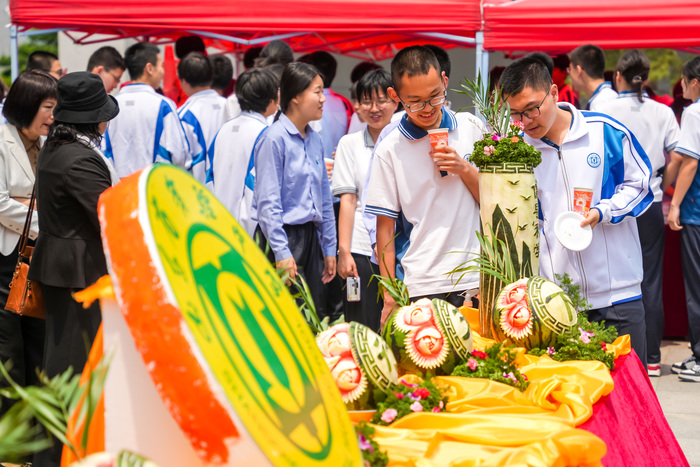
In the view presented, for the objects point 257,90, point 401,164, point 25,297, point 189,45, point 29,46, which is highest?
point 29,46

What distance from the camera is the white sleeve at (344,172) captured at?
4.65 m

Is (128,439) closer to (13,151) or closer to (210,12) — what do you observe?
(13,151)

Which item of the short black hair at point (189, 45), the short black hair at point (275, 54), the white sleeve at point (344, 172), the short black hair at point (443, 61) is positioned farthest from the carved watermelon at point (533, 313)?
the short black hair at point (189, 45)

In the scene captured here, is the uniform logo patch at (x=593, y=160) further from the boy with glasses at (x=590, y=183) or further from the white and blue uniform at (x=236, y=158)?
the white and blue uniform at (x=236, y=158)

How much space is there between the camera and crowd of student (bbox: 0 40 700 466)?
3.04m

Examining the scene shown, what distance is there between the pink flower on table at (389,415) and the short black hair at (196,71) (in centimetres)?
504

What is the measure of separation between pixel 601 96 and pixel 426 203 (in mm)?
3276

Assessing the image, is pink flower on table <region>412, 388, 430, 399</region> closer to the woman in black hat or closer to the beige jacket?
the woman in black hat

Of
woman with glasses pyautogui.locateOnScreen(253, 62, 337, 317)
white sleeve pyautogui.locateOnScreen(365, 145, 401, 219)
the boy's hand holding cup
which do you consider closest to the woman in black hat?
white sleeve pyautogui.locateOnScreen(365, 145, 401, 219)

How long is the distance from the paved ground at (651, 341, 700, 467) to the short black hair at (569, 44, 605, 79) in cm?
212

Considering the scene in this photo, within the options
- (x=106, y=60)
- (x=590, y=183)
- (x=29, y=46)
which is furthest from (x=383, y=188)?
(x=29, y=46)

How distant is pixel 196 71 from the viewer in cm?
651

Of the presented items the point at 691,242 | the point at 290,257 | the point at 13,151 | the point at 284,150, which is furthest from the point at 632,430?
the point at 691,242

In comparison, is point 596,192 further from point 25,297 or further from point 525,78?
point 25,297
